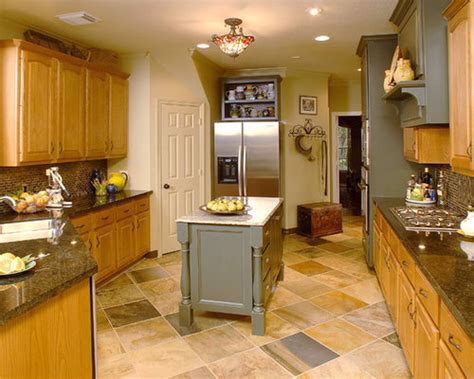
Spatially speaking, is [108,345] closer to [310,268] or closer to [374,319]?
Result: [374,319]

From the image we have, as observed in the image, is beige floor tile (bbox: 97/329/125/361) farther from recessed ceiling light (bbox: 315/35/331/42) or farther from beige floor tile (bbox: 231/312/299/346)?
recessed ceiling light (bbox: 315/35/331/42)

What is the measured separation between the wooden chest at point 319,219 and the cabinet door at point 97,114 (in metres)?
3.20

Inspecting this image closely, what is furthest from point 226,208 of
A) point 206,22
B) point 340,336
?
point 206,22

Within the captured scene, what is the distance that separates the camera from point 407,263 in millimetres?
2338

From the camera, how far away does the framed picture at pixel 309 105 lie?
261 inches

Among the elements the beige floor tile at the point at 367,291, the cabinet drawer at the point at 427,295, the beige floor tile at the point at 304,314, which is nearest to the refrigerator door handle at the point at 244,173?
the beige floor tile at the point at 367,291

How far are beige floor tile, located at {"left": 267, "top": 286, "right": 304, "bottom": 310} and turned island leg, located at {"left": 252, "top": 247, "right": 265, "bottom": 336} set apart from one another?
1.71 ft

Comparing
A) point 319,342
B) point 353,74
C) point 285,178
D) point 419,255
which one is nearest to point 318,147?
point 285,178

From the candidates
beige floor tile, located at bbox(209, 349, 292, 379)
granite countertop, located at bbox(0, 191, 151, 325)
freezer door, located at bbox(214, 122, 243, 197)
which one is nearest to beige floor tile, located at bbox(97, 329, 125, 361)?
beige floor tile, located at bbox(209, 349, 292, 379)

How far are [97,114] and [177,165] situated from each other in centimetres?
131

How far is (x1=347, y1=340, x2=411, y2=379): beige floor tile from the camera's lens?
252 cm

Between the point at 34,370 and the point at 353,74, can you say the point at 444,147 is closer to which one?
the point at 34,370

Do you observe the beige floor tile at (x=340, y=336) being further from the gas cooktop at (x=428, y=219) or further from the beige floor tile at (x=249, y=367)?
A: the gas cooktop at (x=428, y=219)

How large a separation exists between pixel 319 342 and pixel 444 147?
1.88m
